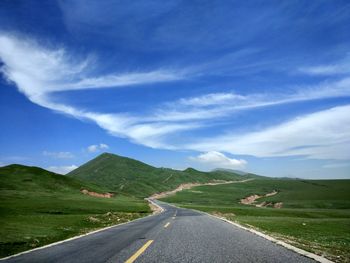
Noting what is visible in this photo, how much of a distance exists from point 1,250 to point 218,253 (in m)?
10.2

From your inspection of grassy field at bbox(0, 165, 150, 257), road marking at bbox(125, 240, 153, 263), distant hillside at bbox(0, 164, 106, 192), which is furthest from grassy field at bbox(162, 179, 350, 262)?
distant hillside at bbox(0, 164, 106, 192)

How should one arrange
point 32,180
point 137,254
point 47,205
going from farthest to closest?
point 32,180, point 47,205, point 137,254

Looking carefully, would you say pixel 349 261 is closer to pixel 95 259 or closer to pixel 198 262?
pixel 198 262

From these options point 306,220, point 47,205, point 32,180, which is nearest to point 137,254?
point 306,220

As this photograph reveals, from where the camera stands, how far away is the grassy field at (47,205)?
1893 cm

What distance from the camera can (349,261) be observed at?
9867 mm

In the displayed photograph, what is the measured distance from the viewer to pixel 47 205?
57688 mm

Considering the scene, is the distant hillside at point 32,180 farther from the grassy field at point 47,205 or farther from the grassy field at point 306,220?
the grassy field at point 306,220

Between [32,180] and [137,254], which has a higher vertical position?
[32,180]

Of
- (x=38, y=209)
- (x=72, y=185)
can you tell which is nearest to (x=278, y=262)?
(x=38, y=209)

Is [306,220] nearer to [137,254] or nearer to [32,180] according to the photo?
[137,254]

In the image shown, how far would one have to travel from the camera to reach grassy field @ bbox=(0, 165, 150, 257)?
18.9 metres

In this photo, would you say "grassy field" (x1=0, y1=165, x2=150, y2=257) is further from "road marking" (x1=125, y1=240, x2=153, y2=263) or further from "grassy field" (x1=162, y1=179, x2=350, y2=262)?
"grassy field" (x1=162, y1=179, x2=350, y2=262)

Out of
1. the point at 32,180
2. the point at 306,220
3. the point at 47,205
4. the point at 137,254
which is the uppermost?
the point at 32,180
